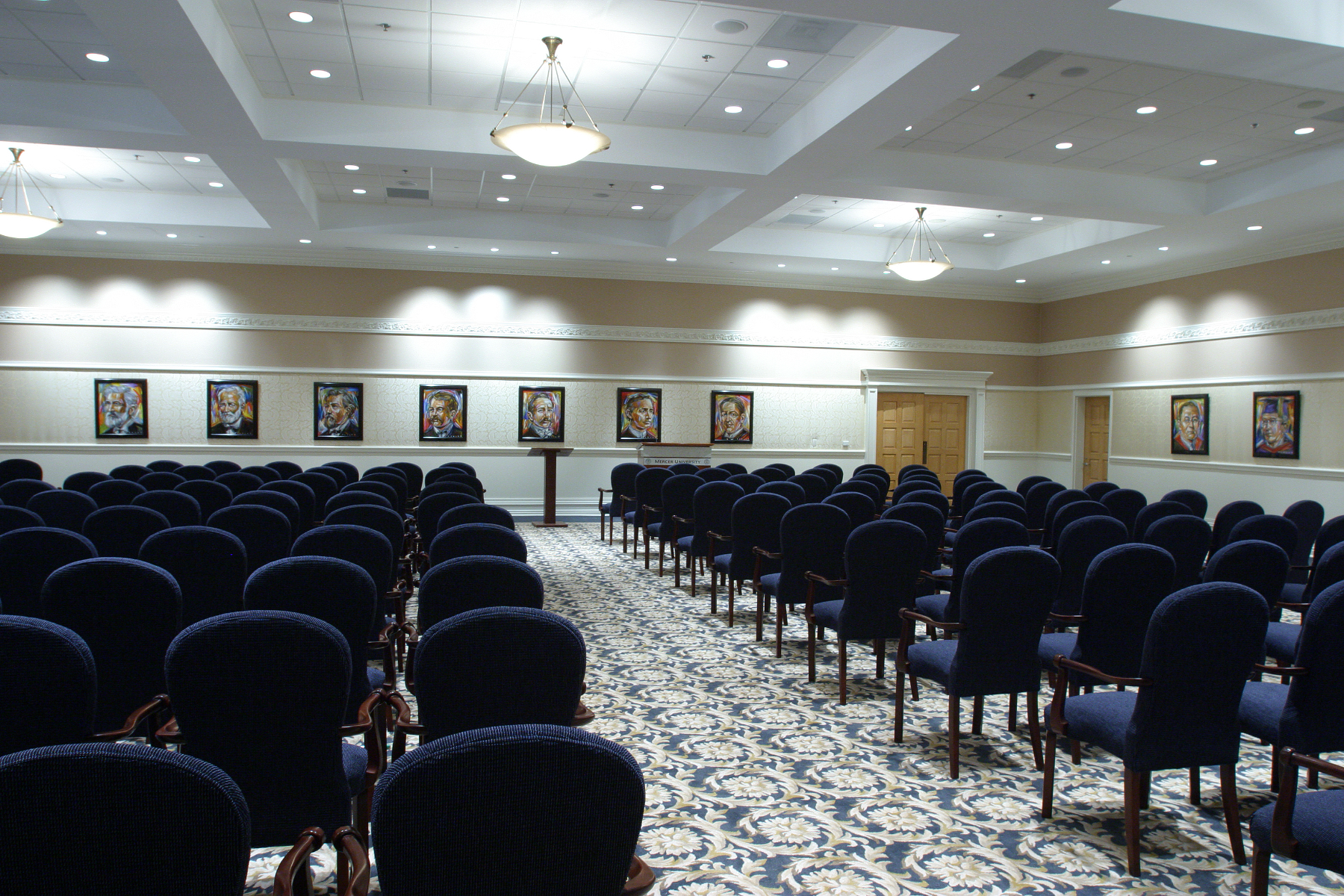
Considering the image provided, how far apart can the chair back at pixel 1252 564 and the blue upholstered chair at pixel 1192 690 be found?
4.62 feet

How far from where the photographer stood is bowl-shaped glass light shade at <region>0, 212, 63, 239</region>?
10.4 meters

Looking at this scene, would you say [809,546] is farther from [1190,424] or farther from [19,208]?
→ [19,208]

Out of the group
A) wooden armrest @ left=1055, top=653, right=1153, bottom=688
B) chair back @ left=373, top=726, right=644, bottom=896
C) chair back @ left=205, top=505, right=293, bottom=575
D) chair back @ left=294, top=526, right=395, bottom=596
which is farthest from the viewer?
chair back @ left=205, top=505, right=293, bottom=575

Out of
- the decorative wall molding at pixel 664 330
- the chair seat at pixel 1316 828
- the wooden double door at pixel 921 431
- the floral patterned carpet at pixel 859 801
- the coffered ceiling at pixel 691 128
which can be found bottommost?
the floral patterned carpet at pixel 859 801

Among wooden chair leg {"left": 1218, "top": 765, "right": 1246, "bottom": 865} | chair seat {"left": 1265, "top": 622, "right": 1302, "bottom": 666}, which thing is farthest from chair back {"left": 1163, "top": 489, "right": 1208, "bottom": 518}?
wooden chair leg {"left": 1218, "top": 765, "right": 1246, "bottom": 865}

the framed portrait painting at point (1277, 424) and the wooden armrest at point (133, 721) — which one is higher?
the framed portrait painting at point (1277, 424)

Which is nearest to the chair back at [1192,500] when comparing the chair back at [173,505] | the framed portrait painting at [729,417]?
the framed portrait painting at [729,417]

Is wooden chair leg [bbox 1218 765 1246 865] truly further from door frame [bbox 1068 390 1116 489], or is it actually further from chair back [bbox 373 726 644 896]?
door frame [bbox 1068 390 1116 489]

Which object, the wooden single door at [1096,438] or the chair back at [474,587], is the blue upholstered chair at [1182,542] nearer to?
the chair back at [474,587]

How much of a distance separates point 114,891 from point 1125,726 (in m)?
3.29

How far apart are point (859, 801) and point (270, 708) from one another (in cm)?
253

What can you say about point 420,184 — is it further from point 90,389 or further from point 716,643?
point 716,643

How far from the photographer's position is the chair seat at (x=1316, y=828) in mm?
2480

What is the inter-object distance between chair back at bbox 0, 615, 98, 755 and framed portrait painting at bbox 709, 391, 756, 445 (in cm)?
1394
